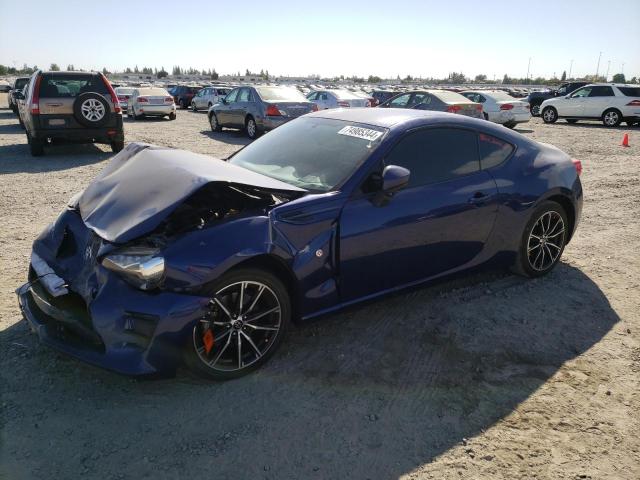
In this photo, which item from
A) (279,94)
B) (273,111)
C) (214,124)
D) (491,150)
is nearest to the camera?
(491,150)

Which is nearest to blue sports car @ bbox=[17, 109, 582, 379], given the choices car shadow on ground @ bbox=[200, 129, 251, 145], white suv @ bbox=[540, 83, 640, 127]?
car shadow on ground @ bbox=[200, 129, 251, 145]

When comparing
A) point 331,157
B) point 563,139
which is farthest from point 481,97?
point 331,157

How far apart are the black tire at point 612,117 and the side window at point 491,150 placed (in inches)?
739

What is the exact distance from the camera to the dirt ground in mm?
2480

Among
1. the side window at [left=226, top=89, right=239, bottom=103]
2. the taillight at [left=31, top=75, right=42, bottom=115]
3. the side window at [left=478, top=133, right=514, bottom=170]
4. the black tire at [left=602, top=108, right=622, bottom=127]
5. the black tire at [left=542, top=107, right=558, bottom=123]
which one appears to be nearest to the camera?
the side window at [left=478, top=133, right=514, bottom=170]

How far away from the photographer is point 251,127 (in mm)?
15172

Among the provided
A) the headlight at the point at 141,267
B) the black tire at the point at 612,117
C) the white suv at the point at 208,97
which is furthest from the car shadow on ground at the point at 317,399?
the white suv at the point at 208,97

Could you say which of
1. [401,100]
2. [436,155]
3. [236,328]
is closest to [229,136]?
[401,100]

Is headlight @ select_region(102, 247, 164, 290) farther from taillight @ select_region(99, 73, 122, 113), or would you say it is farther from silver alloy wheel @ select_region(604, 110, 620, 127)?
silver alloy wheel @ select_region(604, 110, 620, 127)

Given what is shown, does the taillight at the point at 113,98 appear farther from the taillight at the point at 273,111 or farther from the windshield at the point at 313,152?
the windshield at the point at 313,152

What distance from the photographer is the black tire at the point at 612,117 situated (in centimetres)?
1964

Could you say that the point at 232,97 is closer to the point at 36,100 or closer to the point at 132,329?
the point at 36,100

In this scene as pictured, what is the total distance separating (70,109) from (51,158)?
1.22 meters

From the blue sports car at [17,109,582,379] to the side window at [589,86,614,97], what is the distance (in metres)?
18.8
